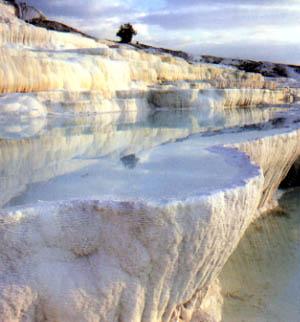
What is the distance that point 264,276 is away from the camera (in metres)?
3.95

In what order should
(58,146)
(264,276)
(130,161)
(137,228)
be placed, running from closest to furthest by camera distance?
(137,228) < (130,161) < (264,276) < (58,146)

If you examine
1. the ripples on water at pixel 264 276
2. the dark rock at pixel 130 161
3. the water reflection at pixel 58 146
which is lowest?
the ripples on water at pixel 264 276

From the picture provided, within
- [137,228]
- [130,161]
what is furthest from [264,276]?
[137,228]

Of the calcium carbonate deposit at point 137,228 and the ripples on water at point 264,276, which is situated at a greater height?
the calcium carbonate deposit at point 137,228

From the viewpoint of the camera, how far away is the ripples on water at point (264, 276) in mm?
3381

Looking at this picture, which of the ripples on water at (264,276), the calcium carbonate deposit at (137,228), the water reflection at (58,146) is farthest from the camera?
the ripples on water at (264,276)

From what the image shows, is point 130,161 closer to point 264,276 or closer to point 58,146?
point 58,146

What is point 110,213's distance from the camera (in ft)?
7.11

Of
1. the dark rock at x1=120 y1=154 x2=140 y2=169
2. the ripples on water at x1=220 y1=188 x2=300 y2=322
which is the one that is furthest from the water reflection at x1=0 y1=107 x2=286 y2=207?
the ripples on water at x1=220 y1=188 x2=300 y2=322

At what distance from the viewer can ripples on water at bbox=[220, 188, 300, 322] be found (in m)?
3.38

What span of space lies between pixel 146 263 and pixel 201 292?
73cm

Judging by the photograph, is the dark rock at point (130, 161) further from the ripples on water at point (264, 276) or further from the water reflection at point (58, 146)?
the ripples on water at point (264, 276)

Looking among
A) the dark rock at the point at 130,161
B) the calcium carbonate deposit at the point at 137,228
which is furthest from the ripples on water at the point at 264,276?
the dark rock at the point at 130,161

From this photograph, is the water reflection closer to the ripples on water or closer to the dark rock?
the dark rock
